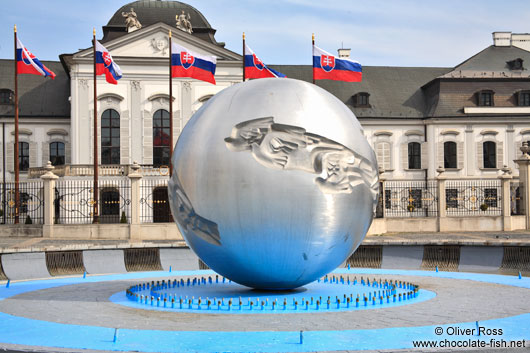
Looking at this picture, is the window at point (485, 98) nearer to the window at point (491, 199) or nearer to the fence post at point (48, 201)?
the window at point (491, 199)

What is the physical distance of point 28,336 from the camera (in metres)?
8.19

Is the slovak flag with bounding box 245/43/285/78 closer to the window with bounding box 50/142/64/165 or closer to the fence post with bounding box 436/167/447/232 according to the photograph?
the fence post with bounding box 436/167/447/232

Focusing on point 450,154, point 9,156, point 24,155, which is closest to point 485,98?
point 450,154

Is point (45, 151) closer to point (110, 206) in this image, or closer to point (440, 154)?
point (110, 206)

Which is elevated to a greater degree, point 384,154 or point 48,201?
point 384,154

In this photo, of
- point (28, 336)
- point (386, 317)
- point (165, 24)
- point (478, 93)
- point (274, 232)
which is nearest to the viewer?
point (28, 336)

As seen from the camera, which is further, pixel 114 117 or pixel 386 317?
pixel 114 117

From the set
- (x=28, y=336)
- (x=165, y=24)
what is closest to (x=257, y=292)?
(x=28, y=336)

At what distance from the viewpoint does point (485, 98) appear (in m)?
51.1

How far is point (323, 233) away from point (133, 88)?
3723cm

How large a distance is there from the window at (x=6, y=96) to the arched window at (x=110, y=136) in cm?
822

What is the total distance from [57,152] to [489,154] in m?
31.0

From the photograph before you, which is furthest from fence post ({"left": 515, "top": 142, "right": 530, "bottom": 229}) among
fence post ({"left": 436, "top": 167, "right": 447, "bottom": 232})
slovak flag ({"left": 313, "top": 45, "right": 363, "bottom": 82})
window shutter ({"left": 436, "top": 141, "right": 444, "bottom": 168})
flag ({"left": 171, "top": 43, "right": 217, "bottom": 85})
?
window shutter ({"left": 436, "top": 141, "right": 444, "bottom": 168})

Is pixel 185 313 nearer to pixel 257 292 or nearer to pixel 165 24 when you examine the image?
pixel 257 292
